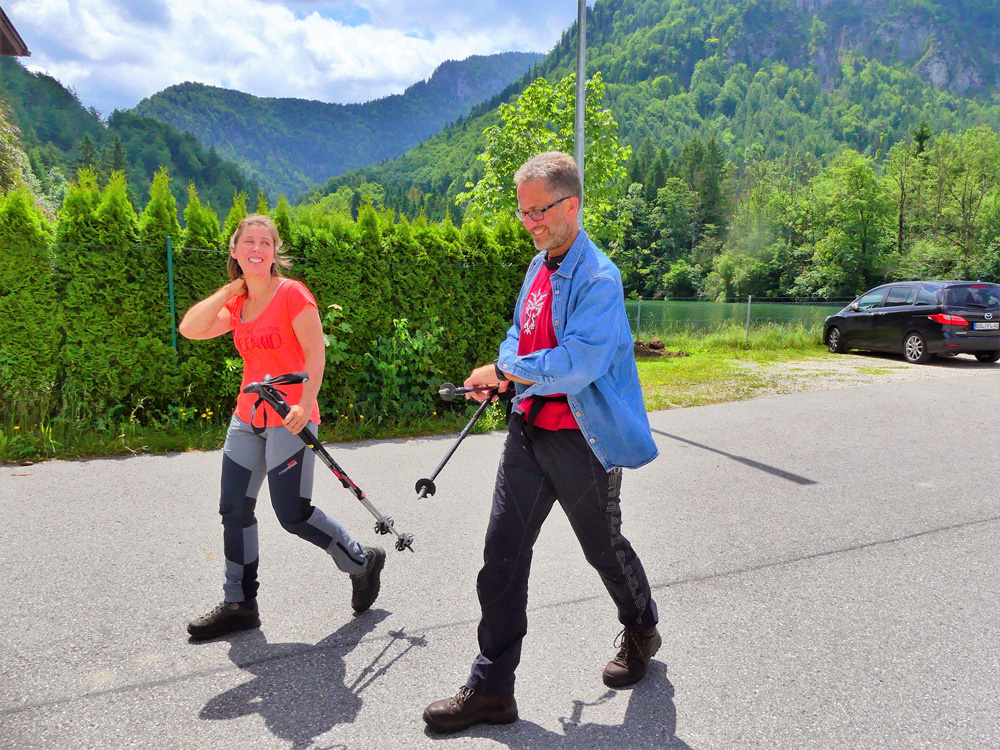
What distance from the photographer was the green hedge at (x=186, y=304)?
261 inches

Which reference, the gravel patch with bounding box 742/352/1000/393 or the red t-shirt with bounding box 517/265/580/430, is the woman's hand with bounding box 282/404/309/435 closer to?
the red t-shirt with bounding box 517/265/580/430

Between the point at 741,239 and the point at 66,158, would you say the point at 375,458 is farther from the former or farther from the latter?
the point at 66,158

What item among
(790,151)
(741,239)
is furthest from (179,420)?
(790,151)

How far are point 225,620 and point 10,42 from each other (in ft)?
80.3

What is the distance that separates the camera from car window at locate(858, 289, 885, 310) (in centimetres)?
1618

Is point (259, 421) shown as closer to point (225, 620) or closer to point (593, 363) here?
point (225, 620)

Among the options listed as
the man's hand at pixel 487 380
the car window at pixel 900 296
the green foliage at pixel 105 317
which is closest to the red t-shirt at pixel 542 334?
the man's hand at pixel 487 380

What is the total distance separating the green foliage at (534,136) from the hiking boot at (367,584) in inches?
565

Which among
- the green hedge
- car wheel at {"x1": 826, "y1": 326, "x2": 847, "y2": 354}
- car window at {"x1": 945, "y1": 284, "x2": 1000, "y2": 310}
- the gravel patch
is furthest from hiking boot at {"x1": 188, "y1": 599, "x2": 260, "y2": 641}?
car wheel at {"x1": 826, "y1": 326, "x2": 847, "y2": 354}

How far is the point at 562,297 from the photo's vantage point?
8.19ft

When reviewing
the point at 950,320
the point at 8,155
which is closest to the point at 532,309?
the point at 950,320

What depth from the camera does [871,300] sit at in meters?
16.5

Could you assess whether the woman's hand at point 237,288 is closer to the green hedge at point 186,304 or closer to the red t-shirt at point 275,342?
the red t-shirt at point 275,342

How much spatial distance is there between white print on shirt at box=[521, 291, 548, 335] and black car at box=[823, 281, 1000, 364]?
1454 cm
